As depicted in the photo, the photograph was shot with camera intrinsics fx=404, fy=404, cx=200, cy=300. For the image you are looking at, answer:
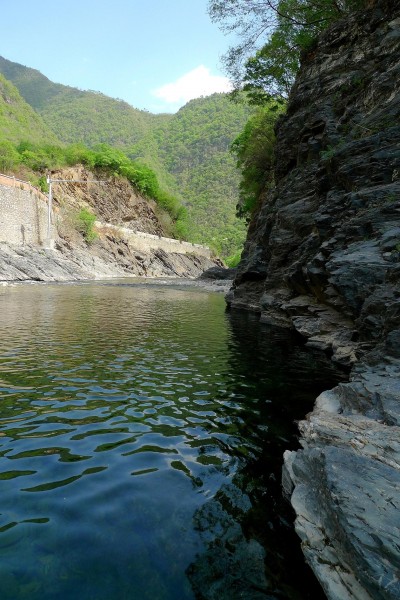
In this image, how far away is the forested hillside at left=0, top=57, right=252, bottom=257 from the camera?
153 meters

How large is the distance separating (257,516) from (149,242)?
8351 cm

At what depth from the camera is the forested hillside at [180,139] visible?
153m

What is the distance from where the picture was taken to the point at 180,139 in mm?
181500

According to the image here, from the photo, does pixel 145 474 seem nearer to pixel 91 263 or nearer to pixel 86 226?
pixel 91 263

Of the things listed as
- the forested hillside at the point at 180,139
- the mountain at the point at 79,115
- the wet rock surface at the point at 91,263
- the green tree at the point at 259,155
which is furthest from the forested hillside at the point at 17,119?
the green tree at the point at 259,155

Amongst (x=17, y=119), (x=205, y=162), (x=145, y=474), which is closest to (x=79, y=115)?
(x=205, y=162)

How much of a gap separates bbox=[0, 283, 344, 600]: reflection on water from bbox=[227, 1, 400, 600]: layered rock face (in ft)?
1.98

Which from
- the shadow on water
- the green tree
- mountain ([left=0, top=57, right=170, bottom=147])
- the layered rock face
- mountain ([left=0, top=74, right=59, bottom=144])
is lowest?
the shadow on water

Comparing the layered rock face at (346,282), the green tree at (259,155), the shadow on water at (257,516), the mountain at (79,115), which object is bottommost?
the shadow on water at (257,516)

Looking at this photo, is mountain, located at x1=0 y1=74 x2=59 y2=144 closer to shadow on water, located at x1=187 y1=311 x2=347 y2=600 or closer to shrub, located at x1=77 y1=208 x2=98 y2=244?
shrub, located at x1=77 y1=208 x2=98 y2=244

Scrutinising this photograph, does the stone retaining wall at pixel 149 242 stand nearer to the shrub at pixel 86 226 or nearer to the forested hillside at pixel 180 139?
the shrub at pixel 86 226

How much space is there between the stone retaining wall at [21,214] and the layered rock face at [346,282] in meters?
34.6

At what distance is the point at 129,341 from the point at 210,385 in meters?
5.11

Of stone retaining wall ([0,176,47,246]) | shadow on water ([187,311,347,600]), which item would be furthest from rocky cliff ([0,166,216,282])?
shadow on water ([187,311,347,600])
